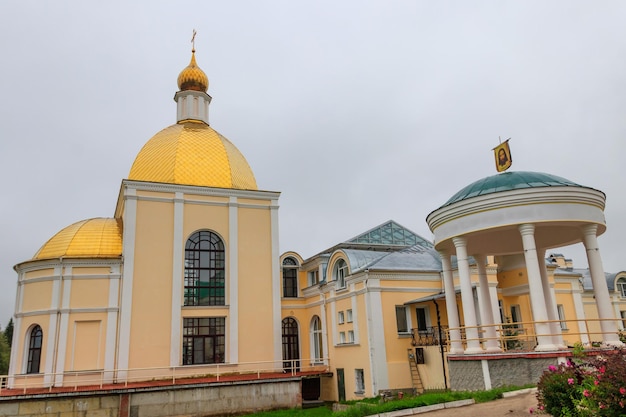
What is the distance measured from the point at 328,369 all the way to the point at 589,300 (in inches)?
806

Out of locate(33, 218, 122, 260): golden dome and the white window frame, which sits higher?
locate(33, 218, 122, 260): golden dome

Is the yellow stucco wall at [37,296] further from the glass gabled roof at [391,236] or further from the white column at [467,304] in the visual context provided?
the glass gabled roof at [391,236]

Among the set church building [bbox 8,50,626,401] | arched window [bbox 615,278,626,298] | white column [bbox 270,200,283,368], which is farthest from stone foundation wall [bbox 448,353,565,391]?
arched window [bbox 615,278,626,298]

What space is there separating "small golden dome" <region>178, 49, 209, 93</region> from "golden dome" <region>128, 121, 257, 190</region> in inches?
153

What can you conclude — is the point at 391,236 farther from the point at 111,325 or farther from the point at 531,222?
the point at 531,222

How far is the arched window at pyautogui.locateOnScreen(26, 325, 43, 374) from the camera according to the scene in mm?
20938

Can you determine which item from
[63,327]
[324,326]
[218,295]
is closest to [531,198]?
[324,326]

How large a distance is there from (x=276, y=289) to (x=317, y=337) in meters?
4.39

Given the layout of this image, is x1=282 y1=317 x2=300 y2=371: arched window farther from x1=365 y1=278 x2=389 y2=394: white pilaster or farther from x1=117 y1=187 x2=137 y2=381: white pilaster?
x1=117 y1=187 x2=137 y2=381: white pilaster

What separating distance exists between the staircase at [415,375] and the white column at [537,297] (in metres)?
8.27

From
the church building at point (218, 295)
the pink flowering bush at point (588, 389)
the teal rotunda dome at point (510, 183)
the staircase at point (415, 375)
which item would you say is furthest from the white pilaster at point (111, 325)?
the pink flowering bush at point (588, 389)

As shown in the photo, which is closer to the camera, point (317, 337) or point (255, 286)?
point (255, 286)

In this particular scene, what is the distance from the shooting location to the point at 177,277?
885 inches

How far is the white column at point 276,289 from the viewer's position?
23.4 meters
